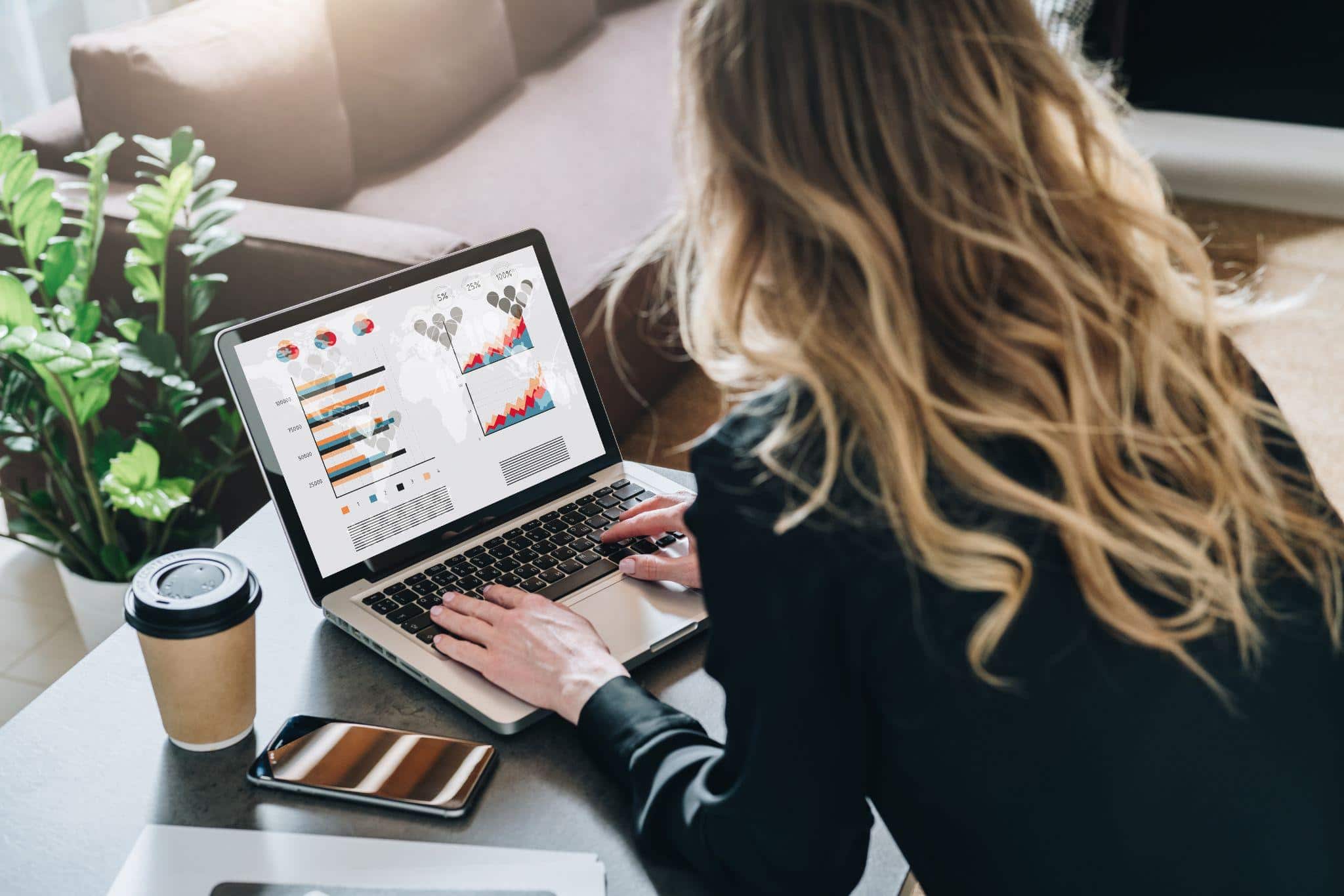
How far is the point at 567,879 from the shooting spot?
0.72 meters

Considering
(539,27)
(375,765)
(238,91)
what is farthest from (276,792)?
(539,27)

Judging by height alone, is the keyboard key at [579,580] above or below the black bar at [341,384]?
below

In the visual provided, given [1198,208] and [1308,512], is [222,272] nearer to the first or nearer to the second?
[1308,512]

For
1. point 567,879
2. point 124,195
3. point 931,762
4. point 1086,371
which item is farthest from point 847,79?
point 124,195

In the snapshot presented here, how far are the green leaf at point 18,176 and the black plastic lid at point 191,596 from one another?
907 mm

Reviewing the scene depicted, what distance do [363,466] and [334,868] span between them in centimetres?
36

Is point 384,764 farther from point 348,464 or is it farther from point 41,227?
point 41,227

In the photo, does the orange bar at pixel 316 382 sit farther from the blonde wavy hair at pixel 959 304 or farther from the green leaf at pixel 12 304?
the green leaf at pixel 12 304

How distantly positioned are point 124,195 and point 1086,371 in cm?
175

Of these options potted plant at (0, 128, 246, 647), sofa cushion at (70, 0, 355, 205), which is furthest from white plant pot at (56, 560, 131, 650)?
sofa cushion at (70, 0, 355, 205)

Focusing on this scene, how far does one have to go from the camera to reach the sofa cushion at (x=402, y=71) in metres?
2.53

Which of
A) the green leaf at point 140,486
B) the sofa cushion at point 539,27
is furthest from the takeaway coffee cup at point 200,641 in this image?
the sofa cushion at point 539,27

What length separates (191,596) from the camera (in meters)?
0.78

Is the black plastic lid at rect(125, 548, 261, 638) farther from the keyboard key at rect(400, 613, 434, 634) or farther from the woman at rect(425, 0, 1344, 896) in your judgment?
the woman at rect(425, 0, 1344, 896)
